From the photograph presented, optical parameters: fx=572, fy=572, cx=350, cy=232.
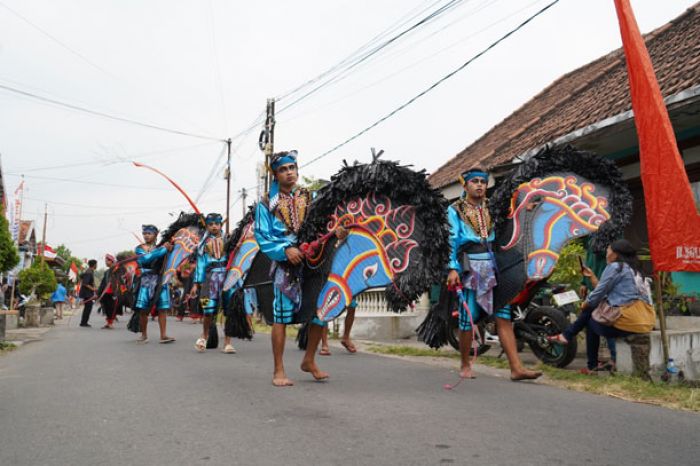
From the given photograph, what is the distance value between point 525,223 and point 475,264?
629 mm

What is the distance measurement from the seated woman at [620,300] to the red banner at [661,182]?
20.2 inches

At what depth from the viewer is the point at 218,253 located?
848 centimetres

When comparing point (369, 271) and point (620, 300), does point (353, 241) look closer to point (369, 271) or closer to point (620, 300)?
point (369, 271)

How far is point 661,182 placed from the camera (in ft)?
16.5

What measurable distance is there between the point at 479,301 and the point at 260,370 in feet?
7.87

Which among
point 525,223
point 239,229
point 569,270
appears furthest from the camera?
point 239,229

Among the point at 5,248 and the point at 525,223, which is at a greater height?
the point at 5,248

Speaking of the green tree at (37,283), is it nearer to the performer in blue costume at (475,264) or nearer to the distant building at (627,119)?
the distant building at (627,119)

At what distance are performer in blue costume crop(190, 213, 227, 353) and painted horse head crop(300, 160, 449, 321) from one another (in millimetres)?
3771

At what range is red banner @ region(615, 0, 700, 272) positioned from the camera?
4.88 metres

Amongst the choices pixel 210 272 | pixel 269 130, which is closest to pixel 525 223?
pixel 210 272

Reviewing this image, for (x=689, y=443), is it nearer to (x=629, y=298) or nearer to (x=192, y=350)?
(x=629, y=298)

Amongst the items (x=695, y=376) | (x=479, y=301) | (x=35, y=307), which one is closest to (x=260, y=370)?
(x=479, y=301)

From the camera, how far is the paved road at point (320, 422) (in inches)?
114
